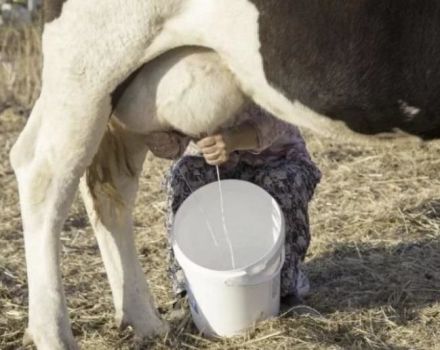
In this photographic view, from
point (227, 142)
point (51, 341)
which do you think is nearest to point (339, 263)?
point (227, 142)

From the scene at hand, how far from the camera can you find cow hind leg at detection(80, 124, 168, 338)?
3527mm

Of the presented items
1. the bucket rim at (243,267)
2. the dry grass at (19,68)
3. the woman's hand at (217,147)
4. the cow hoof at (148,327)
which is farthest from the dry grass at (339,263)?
the dry grass at (19,68)

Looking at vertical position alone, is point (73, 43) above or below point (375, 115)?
above

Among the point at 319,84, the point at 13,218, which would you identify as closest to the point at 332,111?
the point at 319,84

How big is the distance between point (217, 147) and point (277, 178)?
0.45m

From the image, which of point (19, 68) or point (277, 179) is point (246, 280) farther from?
point (19, 68)

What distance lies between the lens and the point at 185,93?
3.00 metres

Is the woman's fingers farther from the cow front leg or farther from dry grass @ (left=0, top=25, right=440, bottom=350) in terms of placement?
dry grass @ (left=0, top=25, right=440, bottom=350)

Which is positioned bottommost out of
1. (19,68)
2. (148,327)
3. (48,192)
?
(19,68)

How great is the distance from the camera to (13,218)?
16.5 ft

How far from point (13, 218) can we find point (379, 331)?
2.17 m

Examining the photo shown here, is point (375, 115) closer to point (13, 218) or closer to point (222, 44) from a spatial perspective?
point (222, 44)

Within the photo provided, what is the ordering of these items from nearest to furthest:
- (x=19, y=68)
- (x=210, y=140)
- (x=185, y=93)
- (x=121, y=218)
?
(x=185, y=93), (x=210, y=140), (x=121, y=218), (x=19, y=68)

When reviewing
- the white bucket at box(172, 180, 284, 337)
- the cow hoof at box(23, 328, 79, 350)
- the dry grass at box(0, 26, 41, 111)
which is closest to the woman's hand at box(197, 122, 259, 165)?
the white bucket at box(172, 180, 284, 337)
